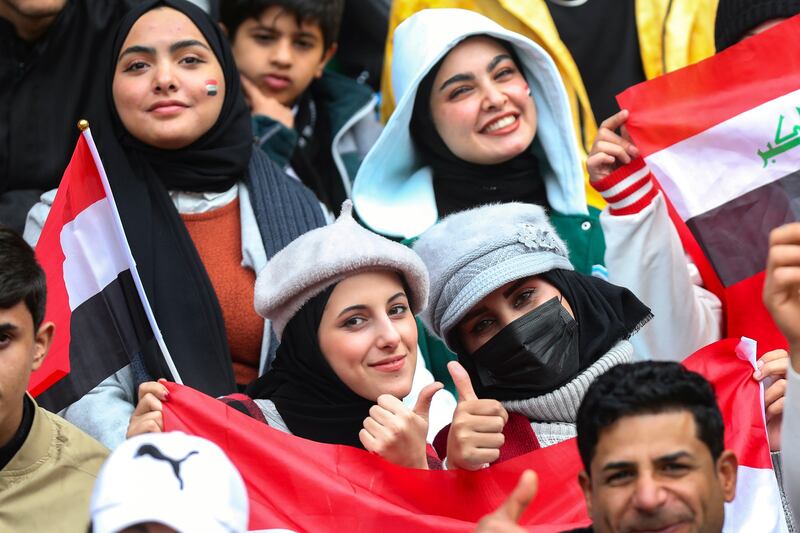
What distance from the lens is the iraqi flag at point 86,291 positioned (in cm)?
481

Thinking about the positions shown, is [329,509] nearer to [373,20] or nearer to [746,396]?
[746,396]

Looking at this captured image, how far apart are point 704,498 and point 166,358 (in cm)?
208

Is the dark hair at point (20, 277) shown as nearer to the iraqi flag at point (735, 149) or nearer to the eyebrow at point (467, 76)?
the iraqi flag at point (735, 149)

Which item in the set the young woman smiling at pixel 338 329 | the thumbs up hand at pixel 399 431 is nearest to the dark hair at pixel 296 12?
the young woman smiling at pixel 338 329

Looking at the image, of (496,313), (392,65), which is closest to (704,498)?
(496,313)

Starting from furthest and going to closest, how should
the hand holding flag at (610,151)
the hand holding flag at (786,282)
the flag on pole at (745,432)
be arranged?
1. the hand holding flag at (610,151)
2. the flag on pole at (745,432)
3. the hand holding flag at (786,282)

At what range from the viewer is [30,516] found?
421 centimetres

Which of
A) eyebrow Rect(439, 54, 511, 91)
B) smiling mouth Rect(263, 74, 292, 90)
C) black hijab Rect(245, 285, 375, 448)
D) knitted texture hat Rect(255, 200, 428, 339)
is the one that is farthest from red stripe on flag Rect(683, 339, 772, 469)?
smiling mouth Rect(263, 74, 292, 90)

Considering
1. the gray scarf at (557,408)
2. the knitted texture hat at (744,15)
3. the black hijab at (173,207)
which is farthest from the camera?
the knitted texture hat at (744,15)

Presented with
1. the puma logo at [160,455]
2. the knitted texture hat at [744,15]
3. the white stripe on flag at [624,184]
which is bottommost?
the puma logo at [160,455]

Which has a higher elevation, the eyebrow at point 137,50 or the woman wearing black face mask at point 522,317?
the eyebrow at point 137,50

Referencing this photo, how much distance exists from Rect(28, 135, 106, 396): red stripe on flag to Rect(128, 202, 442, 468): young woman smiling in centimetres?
65

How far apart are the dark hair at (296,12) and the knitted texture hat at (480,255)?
6.77ft

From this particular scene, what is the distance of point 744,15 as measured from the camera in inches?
220
